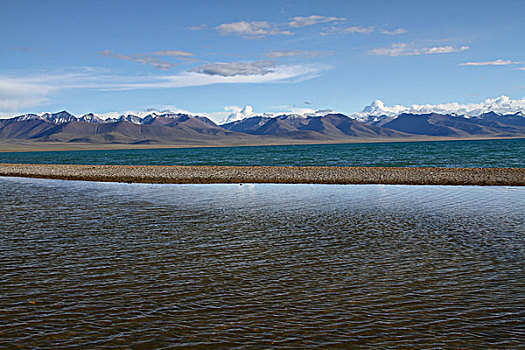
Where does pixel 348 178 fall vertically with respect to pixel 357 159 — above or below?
below

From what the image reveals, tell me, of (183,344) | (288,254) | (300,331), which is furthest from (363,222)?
(183,344)

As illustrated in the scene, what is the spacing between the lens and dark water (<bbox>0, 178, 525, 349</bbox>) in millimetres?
6676

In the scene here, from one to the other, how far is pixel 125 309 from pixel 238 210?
1159cm

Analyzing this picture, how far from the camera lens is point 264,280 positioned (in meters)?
9.08

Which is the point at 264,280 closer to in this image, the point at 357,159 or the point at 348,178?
the point at 348,178

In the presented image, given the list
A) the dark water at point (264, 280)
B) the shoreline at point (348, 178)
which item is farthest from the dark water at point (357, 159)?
the dark water at point (264, 280)

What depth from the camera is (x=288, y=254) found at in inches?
439

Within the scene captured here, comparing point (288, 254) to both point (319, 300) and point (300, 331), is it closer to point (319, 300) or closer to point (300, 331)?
point (319, 300)

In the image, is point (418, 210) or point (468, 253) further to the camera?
point (418, 210)

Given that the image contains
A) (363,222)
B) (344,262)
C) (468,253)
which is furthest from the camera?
(363,222)

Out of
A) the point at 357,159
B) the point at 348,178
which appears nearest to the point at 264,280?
the point at 348,178

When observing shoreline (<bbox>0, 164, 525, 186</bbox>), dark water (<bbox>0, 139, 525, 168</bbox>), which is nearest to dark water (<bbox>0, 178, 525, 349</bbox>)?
shoreline (<bbox>0, 164, 525, 186</bbox>)

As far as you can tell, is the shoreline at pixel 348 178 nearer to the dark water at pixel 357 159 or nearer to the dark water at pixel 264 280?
the dark water at pixel 264 280

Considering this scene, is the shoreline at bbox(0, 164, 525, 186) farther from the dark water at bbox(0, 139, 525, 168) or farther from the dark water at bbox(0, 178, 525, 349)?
the dark water at bbox(0, 139, 525, 168)
